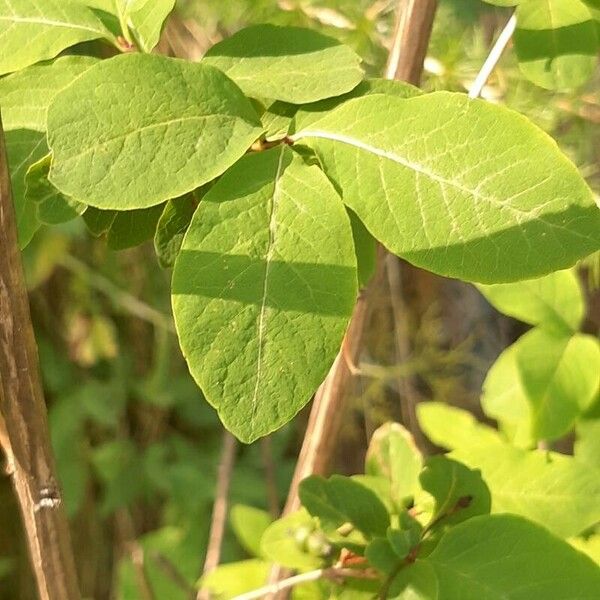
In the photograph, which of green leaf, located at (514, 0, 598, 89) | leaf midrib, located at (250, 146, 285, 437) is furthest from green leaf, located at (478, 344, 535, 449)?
leaf midrib, located at (250, 146, 285, 437)

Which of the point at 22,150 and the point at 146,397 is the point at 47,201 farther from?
the point at 146,397

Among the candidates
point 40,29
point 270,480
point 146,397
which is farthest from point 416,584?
point 146,397

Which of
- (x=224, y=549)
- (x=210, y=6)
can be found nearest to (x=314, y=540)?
(x=210, y=6)

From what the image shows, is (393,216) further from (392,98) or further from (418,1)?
(418,1)

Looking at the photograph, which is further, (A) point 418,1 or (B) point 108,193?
(A) point 418,1

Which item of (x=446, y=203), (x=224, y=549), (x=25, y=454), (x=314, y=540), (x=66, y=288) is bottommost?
(x=224, y=549)

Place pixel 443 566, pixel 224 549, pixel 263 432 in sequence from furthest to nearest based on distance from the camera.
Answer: pixel 224 549 < pixel 443 566 < pixel 263 432

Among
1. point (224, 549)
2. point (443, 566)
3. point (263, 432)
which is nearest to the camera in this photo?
point (263, 432)

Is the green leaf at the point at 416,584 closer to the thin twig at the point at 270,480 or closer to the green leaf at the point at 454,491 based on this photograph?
the green leaf at the point at 454,491
